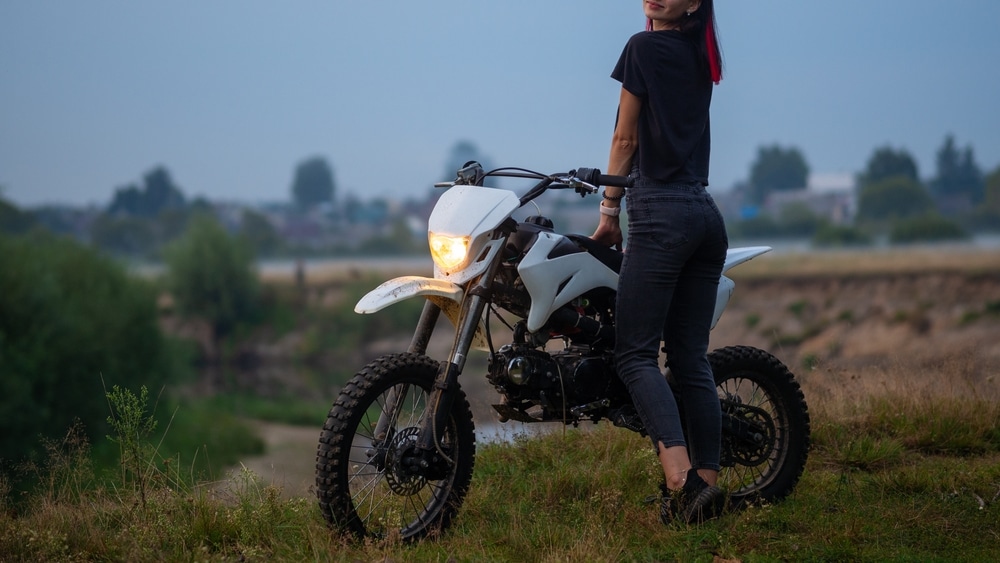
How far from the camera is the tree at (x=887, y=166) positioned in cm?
12101

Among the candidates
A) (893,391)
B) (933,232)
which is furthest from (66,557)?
(933,232)

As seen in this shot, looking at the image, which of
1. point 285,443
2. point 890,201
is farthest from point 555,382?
point 890,201

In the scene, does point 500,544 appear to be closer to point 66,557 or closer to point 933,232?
point 66,557

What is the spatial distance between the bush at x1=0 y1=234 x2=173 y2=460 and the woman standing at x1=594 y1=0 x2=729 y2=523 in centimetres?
2810

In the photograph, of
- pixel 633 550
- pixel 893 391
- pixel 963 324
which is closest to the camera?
pixel 633 550

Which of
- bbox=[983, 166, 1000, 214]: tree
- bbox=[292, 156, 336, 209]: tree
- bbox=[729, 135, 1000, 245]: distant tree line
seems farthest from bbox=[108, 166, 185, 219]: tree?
bbox=[983, 166, 1000, 214]: tree

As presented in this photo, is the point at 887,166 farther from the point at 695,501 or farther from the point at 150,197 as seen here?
the point at 695,501

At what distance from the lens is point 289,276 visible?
3553 inches

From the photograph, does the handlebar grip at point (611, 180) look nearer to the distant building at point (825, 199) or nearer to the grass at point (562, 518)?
the grass at point (562, 518)

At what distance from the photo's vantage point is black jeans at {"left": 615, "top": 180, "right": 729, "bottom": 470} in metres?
4.27

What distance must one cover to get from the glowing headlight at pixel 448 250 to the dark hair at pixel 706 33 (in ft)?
3.95

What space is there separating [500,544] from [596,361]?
880 millimetres

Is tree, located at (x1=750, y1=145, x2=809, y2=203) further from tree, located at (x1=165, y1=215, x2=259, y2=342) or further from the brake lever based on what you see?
the brake lever

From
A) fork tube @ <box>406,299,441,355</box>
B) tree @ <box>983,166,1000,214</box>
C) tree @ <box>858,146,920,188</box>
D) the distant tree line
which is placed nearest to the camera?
fork tube @ <box>406,299,441,355</box>
